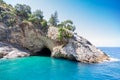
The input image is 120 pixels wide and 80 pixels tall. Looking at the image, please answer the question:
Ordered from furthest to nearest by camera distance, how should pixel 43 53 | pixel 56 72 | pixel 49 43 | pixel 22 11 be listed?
1. pixel 43 53
2. pixel 22 11
3. pixel 49 43
4. pixel 56 72

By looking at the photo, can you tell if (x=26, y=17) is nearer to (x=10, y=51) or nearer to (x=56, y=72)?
(x=10, y=51)

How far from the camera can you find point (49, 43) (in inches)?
1756

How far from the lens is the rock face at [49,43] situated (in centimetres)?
3734

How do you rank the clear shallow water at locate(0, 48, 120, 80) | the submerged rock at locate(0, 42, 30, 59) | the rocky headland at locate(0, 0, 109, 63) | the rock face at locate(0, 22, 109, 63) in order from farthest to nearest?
the submerged rock at locate(0, 42, 30, 59) < the rocky headland at locate(0, 0, 109, 63) < the rock face at locate(0, 22, 109, 63) < the clear shallow water at locate(0, 48, 120, 80)

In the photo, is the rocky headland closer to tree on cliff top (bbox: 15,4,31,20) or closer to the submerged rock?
the submerged rock

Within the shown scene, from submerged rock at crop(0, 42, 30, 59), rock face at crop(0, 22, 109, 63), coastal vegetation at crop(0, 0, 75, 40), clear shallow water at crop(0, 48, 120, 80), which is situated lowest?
clear shallow water at crop(0, 48, 120, 80)

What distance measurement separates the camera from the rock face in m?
37.3

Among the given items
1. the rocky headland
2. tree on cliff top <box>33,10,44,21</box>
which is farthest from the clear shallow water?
tree on cliff top <box>33,10,44,21</box>

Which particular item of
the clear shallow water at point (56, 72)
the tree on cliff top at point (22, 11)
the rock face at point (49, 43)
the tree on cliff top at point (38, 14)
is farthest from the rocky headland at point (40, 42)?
the clear shallow water at point (56, 72)

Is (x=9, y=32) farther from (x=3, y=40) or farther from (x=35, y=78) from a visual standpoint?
(x=35, y=78)

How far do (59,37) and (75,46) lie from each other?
17.6 feet

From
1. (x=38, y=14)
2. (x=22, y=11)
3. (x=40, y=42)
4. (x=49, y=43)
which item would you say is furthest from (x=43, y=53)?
(x=22, y=11)

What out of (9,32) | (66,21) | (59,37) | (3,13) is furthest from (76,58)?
(3,13)

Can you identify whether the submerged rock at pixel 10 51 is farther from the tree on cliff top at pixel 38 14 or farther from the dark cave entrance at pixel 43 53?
the tree on cliff top at pixel 38 14
